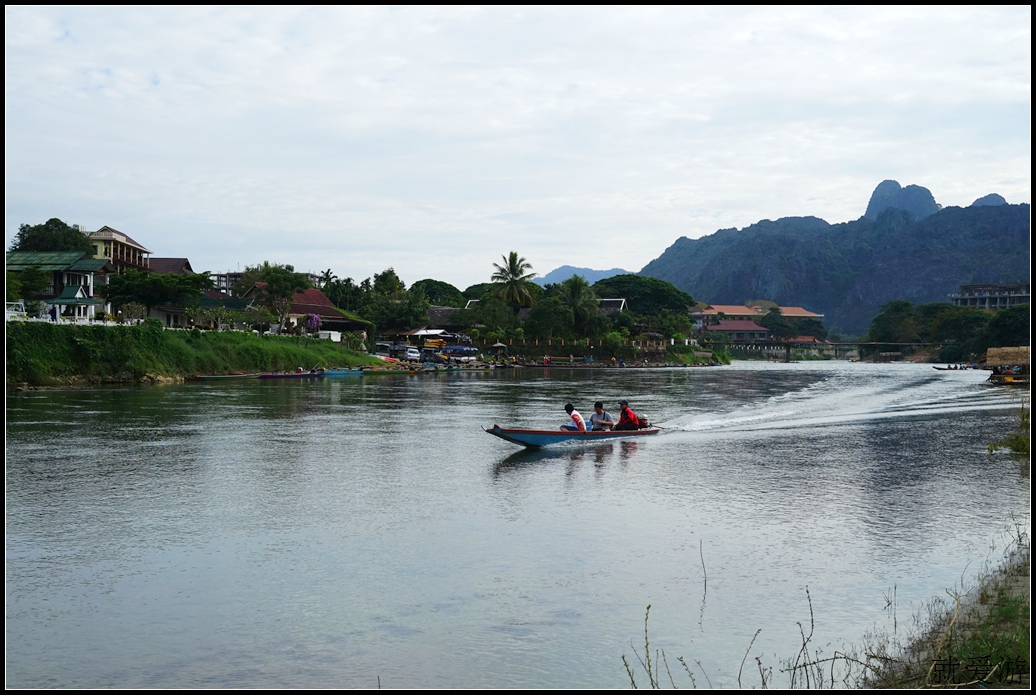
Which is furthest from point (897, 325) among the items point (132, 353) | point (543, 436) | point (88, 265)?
point (543, 436)

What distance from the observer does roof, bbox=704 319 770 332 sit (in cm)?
17775

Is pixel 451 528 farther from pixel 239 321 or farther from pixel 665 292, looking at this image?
pixel 665 292

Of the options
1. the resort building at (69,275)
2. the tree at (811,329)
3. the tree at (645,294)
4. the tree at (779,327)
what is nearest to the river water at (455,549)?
the resort building at (69,275)

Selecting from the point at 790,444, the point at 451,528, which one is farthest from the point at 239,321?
the point at 451,528

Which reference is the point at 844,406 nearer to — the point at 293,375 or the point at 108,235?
the point at 293,375

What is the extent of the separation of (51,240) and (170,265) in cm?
2332

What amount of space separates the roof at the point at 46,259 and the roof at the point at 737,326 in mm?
136243

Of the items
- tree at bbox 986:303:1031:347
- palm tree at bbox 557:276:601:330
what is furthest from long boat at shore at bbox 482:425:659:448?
tree at bbox 986:303:1031:347

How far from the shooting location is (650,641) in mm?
9430

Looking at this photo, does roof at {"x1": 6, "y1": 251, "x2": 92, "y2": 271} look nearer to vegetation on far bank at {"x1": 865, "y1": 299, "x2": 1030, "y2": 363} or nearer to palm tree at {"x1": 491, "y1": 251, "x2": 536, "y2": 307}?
palm tree at {"x1": 491, "y1": 251, "x2": 536, "y2": 307}

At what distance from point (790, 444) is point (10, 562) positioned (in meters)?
22.7

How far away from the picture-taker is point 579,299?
327ft

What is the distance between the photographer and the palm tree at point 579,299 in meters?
99.6

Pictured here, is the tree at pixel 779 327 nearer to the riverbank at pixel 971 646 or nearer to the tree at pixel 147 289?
the tree at pixel 147 289
